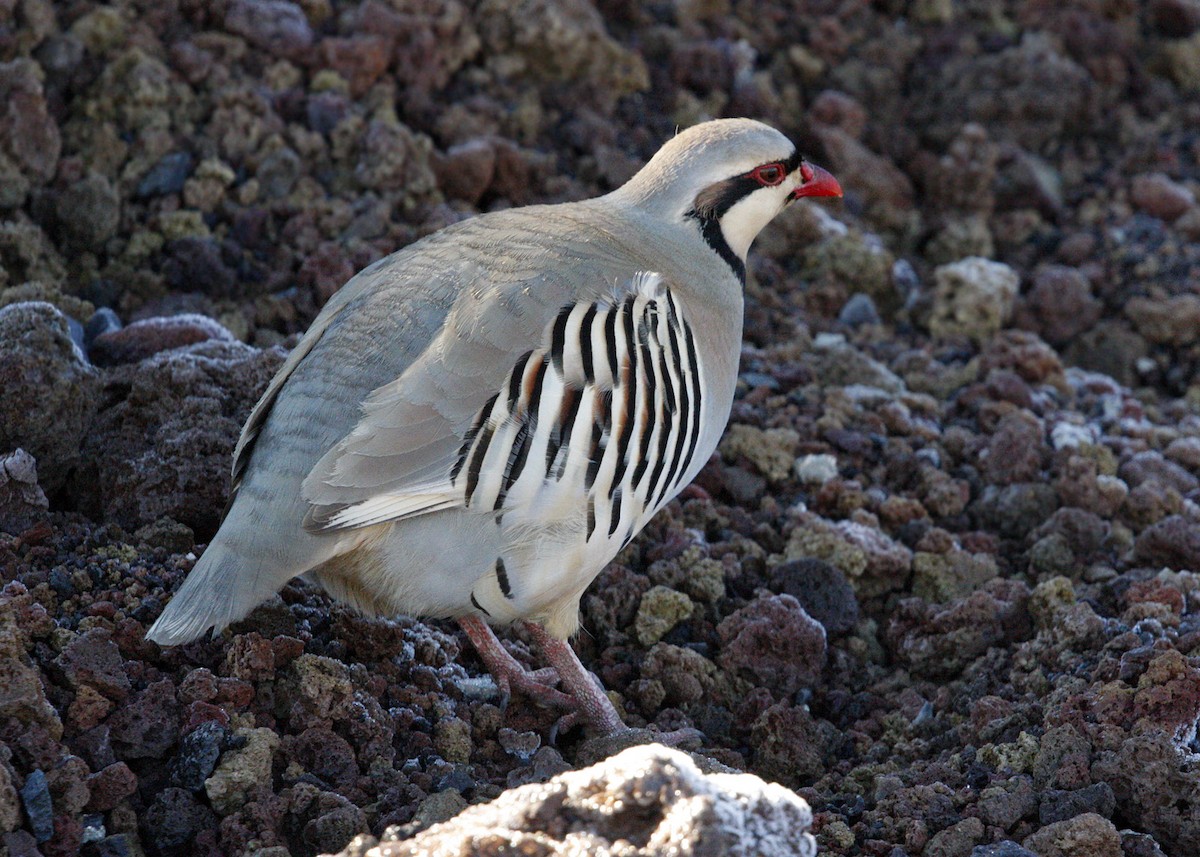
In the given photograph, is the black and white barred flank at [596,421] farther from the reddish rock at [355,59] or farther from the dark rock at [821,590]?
the reddish rock at [355,59]

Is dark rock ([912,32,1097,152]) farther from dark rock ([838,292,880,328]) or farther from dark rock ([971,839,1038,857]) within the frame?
dark rock ([971,839,1038,857])

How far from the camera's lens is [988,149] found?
265 inches

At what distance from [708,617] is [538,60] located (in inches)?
126

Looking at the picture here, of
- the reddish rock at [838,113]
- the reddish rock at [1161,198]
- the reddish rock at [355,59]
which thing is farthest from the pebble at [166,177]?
the reddish rock at [1161,198]

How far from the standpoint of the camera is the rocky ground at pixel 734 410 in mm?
3217

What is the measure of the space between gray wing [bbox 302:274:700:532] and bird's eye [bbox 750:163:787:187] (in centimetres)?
88

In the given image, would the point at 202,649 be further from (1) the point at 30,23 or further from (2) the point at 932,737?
(1) the point at 30,23

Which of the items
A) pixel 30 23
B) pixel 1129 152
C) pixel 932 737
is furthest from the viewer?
pixel 1129 152

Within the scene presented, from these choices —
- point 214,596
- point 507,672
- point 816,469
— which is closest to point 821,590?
point 816,469

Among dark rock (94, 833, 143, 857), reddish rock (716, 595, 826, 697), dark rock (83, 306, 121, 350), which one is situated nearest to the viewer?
dark rock (94, 833, 143, 857)

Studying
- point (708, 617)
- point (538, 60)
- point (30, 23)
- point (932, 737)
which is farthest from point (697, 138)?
point (30, 23)

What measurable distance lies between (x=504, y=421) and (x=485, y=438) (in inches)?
2.5

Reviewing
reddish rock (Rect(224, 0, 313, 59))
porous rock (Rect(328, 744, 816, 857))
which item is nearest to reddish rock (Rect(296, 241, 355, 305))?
reddish rock (Rect(224, 0, 313, 59))

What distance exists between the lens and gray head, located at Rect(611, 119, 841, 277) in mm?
4199
